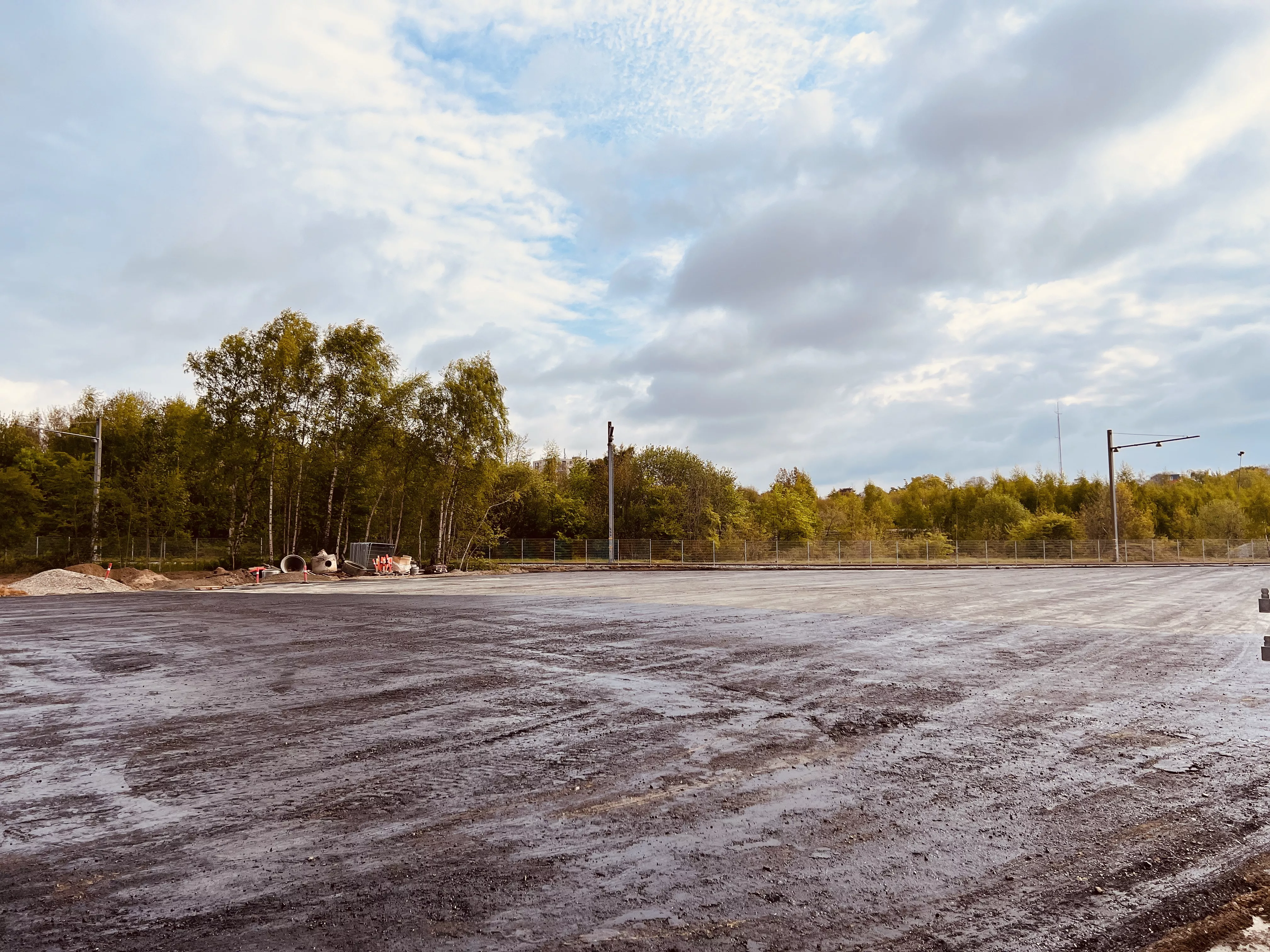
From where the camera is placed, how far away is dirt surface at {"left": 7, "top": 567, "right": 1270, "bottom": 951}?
272 cm

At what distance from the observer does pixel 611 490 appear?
140 ft

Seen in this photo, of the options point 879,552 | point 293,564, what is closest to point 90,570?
point 293,564

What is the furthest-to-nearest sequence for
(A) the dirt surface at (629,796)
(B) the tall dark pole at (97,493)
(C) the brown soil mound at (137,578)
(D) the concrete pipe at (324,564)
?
(D) the concrete pipe at (324,564) → (B) the tall dark pole at (97,493) → (C) the brown soil mound at (137,578) → (A) the dirt surface at (629,796)

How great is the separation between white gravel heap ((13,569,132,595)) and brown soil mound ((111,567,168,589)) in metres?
0.72

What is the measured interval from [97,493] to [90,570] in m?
3.98

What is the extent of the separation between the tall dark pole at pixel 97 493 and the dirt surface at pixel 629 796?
28027mm

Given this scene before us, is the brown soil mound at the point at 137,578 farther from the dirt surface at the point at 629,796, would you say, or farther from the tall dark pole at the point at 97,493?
the dirt surface at the point at 629,796

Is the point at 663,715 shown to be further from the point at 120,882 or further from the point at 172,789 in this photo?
the point at 120,882

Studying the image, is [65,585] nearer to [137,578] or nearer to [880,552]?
[137,578]

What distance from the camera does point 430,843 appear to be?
3.40 metres

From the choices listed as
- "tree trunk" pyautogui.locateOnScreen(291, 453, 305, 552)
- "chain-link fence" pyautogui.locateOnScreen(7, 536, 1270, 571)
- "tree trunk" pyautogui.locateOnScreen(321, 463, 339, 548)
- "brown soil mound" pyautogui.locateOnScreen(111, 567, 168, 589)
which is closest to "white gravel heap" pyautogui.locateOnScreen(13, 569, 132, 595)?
"brown soil mound" pyautogui.locateOnScreen(111, 567, 168, 589)

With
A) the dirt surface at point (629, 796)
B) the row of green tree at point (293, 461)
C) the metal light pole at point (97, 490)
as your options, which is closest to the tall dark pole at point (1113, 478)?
the row of green tree at point (293, 461)

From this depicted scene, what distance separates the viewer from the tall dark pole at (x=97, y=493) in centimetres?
3259

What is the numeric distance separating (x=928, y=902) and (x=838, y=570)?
130 ft
